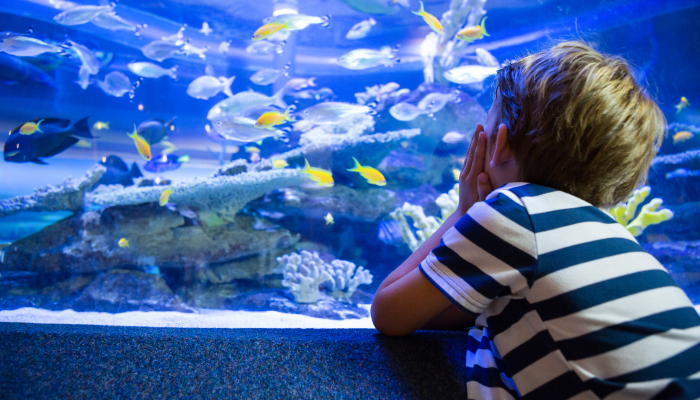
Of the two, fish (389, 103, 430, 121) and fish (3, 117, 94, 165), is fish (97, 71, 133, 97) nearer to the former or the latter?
fish (3, 117, 94, 165)

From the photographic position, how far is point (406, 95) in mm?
5934

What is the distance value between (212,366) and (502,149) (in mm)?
860

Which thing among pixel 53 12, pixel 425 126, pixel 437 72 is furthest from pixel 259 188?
pixel 53 12

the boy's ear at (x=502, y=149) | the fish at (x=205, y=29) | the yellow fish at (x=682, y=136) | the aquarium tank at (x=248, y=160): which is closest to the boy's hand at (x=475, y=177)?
the boy's ear at (x=502, y=149)

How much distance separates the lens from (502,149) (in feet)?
2.60

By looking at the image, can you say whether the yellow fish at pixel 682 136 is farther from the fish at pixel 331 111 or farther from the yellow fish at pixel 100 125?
the yellow fish at pixel 100 125

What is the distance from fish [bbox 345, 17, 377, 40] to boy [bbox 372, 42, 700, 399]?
7.10 meters

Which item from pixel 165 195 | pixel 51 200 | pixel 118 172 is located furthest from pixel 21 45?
pixel 165 195

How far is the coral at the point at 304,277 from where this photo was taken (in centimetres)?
349

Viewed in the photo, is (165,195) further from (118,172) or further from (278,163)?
(118,172)

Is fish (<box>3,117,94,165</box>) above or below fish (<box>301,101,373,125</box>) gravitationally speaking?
below

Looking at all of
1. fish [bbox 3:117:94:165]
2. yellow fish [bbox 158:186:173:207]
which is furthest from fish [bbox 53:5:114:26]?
yellow fish [bbox 158:186:173:207]

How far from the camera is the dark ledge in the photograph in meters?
0.65

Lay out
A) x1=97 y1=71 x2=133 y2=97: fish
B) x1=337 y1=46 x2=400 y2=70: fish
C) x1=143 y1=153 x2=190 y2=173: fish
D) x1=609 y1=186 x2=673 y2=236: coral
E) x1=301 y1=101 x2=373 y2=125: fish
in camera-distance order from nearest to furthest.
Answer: x1=609 y1=186 x2=673 y2=236: coral, x1=301 y1=101 x2=373 y2=125: fish, x1=337 y1=46 x2=400 y2=70: fish, x1=143 y1=153 x2=190 y2=173: fish, x1=97 y1=71 x2=133 y2=97: fish
